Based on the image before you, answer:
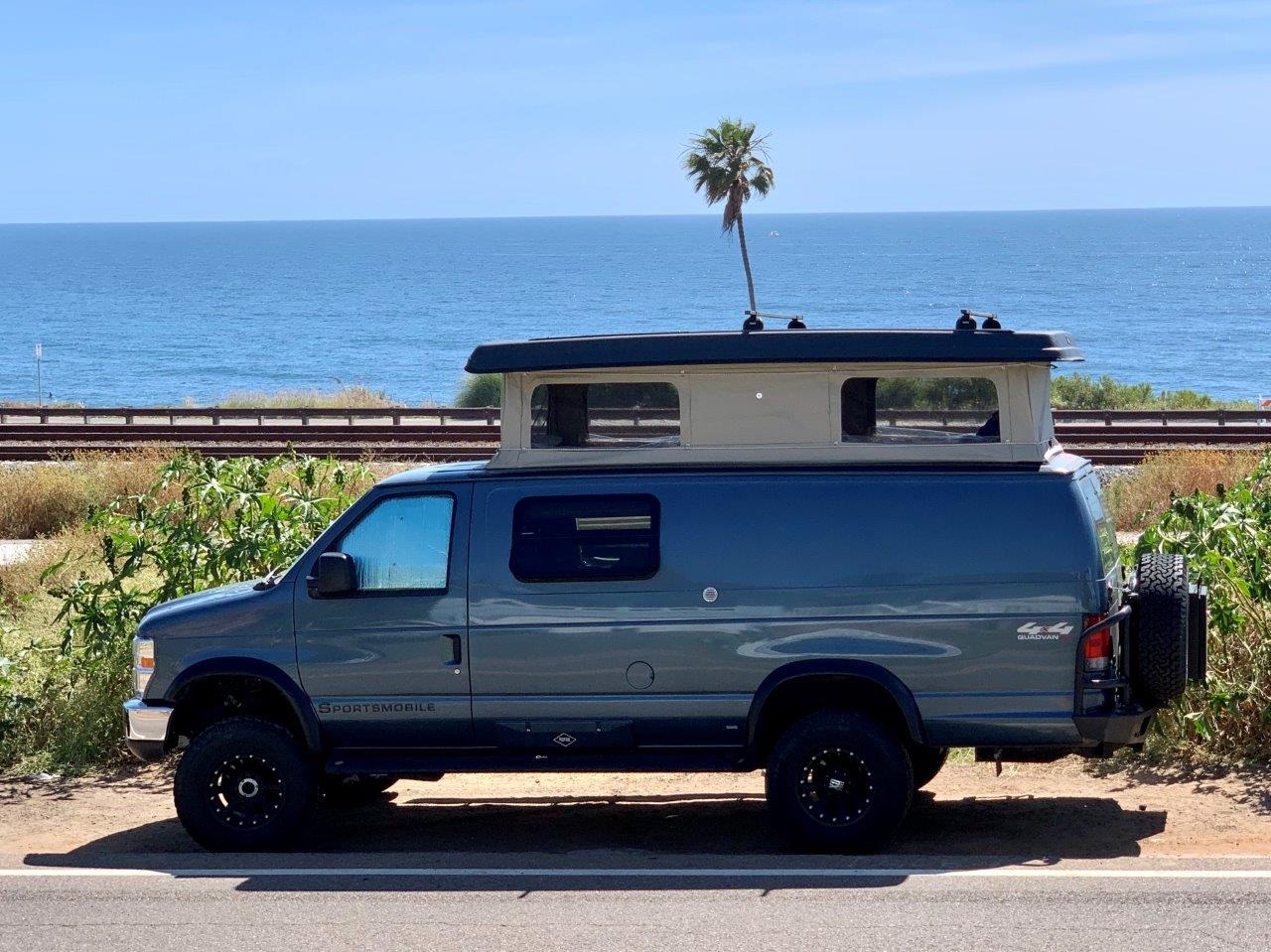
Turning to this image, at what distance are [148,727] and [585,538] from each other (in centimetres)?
258

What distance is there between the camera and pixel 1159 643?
7867 millimetres

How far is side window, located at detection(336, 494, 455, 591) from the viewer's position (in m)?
8.11

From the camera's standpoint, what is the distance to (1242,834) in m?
8.18

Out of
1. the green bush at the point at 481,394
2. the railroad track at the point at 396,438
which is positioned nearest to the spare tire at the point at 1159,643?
the railroad track at the point at 396,438

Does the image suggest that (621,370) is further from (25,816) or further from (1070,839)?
(25,816)

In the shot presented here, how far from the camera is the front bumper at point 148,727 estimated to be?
830cm

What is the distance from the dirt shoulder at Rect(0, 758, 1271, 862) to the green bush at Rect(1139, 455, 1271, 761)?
15.2 inches

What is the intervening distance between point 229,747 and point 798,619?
3072 millimetres

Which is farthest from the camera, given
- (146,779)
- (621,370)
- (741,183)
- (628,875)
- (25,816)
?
(741,183)

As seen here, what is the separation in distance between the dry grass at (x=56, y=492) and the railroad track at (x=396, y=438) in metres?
4.32

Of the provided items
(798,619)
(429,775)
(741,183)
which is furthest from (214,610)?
(741,183)

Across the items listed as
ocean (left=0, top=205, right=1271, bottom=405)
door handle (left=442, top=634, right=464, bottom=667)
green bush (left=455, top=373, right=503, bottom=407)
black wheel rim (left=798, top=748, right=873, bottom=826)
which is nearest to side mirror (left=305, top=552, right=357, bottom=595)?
door handle (left=442, top=634, right=464, bottom=667)

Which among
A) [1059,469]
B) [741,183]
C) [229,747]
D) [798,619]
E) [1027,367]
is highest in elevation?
[741,183]

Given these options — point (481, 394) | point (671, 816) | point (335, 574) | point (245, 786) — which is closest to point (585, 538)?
point (335, 574)
